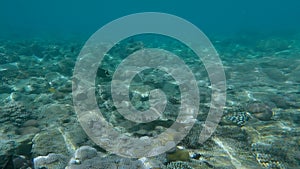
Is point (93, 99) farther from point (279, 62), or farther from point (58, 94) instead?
point (279, 62)

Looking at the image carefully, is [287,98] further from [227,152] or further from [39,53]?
[39,53]

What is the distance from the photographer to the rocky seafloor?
531cm

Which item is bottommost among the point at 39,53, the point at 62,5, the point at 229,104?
the point at 229,104

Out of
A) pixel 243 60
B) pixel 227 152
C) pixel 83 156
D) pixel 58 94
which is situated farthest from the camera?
pixel 243 60

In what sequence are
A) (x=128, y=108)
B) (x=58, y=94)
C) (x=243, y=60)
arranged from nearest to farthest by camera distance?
1. (x=128, y=108)
2. (x=58, y=94)
3. (x=243, y=60)

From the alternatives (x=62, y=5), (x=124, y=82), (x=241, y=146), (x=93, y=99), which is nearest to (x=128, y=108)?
(x=93, y=99)

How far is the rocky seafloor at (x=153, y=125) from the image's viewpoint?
5.31 m

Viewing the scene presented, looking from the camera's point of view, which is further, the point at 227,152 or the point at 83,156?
the point at 227,152

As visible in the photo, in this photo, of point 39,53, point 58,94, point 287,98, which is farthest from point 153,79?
point 39,53

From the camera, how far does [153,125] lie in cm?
736

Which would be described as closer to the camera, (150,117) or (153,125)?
(153,125)

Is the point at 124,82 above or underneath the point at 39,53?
underneath

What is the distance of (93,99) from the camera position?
31.4 feet

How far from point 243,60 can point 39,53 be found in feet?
52.3
